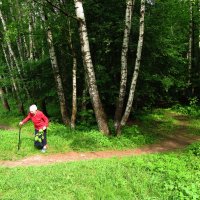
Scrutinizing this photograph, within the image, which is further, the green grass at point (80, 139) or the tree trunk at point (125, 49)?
the tree trunk at point (125, 49)

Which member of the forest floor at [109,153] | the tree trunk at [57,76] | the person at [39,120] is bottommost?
the forest floor at [109,153]

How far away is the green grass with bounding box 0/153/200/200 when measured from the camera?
7.27 m

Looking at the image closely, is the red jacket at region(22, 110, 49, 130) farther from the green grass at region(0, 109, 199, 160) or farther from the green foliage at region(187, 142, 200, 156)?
the green foliage at region(187, 142, 200, 156)

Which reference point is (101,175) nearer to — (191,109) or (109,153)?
(109,153)

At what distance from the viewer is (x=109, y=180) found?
801 centimetres

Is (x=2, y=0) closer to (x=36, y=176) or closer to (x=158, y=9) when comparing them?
(x=158, y=9)

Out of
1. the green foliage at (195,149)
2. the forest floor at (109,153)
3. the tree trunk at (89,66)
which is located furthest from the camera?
the tree trunk at (89,66)

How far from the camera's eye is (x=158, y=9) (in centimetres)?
1543

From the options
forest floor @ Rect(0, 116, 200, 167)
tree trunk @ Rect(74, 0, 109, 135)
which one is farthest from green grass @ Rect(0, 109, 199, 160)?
tree trunk @ Rect(74, 0, 109, 135)

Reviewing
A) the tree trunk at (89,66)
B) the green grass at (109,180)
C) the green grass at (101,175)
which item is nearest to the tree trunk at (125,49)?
the tree trunk at (89,66)

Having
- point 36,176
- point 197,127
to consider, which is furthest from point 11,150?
point 197,127

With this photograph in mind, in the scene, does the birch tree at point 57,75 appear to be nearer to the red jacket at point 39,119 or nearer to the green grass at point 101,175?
the green grass at point 101,175

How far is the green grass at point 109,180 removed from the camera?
7266mm

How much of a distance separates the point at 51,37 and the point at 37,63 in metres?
3.73
